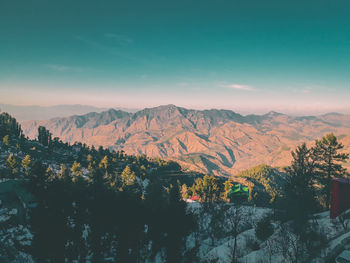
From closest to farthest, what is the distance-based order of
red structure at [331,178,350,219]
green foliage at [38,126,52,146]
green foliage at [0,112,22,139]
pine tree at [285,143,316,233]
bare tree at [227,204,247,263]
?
bare tree at [227,204,247,263]
red structure at [331,178,350,219]
pine tree at [285,143,316,233]
green foliage at [0,112,22,139]
green foliage at [38,126,52,146]

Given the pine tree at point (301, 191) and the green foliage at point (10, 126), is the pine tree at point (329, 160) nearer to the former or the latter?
the pine tree at point (301, 191)

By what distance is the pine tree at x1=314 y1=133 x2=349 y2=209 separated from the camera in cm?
4512

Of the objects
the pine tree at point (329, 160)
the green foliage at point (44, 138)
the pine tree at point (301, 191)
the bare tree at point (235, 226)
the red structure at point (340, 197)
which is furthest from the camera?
the green foliage at point (44, 138)

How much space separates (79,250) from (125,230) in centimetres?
581

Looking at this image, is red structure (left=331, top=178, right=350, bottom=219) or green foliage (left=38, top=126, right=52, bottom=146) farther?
green foliage (left=38, top=126, right=52, bottom=146)

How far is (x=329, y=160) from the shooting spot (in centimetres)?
4569

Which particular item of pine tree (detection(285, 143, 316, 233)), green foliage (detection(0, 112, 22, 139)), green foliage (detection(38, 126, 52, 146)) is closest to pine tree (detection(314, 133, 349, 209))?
pine tree (detection(285, 143, 316, 233))

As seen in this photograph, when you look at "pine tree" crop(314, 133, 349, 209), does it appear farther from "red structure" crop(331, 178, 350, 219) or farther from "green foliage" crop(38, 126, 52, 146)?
"green foliage" crop(38, 126, 52, 146)

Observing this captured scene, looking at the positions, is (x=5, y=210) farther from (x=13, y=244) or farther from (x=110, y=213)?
(x=110, y=213)

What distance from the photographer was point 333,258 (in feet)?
74.7

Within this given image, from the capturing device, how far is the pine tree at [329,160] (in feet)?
148

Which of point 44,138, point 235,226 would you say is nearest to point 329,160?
point 235,226

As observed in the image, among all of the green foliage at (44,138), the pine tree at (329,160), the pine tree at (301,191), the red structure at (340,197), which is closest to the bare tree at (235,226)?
the pine tree at (301,191)

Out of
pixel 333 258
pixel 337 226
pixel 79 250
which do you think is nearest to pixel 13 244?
pixel 79 250
